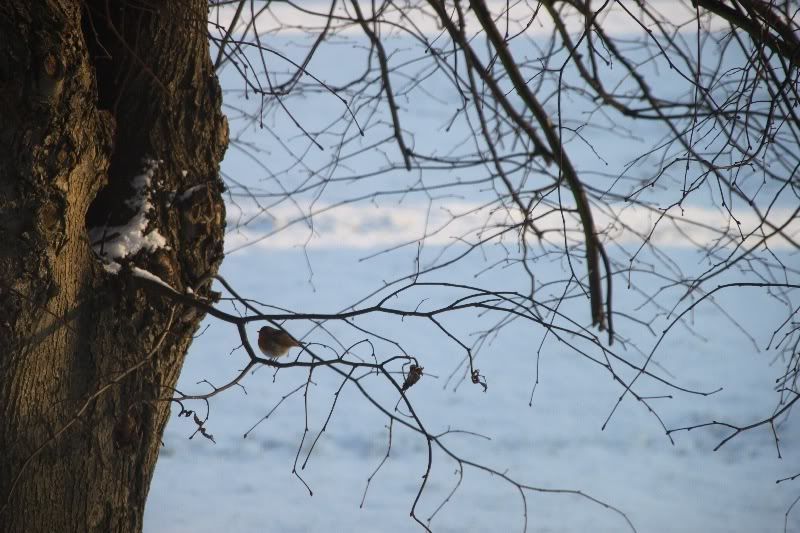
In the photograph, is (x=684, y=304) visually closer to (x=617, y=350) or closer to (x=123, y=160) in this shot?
(x=617, y=350)

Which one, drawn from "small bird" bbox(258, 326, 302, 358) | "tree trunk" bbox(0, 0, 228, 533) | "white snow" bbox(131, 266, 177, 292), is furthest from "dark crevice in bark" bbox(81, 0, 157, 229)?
"small bird" bbox(258, 326, 302, 358)

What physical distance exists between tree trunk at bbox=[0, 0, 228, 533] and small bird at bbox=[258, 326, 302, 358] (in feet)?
0.45

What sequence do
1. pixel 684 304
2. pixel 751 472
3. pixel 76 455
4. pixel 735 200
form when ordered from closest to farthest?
pixel 76 455 < pixel 751 472 < pixel 684 304 < pixel 735 200

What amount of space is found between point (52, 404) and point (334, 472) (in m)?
1.42

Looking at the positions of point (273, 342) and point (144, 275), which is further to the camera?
point (273, 342)

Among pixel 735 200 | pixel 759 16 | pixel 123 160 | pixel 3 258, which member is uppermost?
pixel 735 200

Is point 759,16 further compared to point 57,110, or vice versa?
point 759,16

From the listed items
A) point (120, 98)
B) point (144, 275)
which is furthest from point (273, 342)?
point (120, 98)

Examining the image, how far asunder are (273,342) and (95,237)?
0.38m

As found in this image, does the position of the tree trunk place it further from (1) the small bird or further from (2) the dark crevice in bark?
(1) the small bird

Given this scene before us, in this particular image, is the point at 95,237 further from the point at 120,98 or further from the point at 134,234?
the point at 120,98

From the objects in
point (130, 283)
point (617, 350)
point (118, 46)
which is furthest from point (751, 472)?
point (118, 46)

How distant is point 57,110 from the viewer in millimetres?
1242

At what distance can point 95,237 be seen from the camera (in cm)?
145
